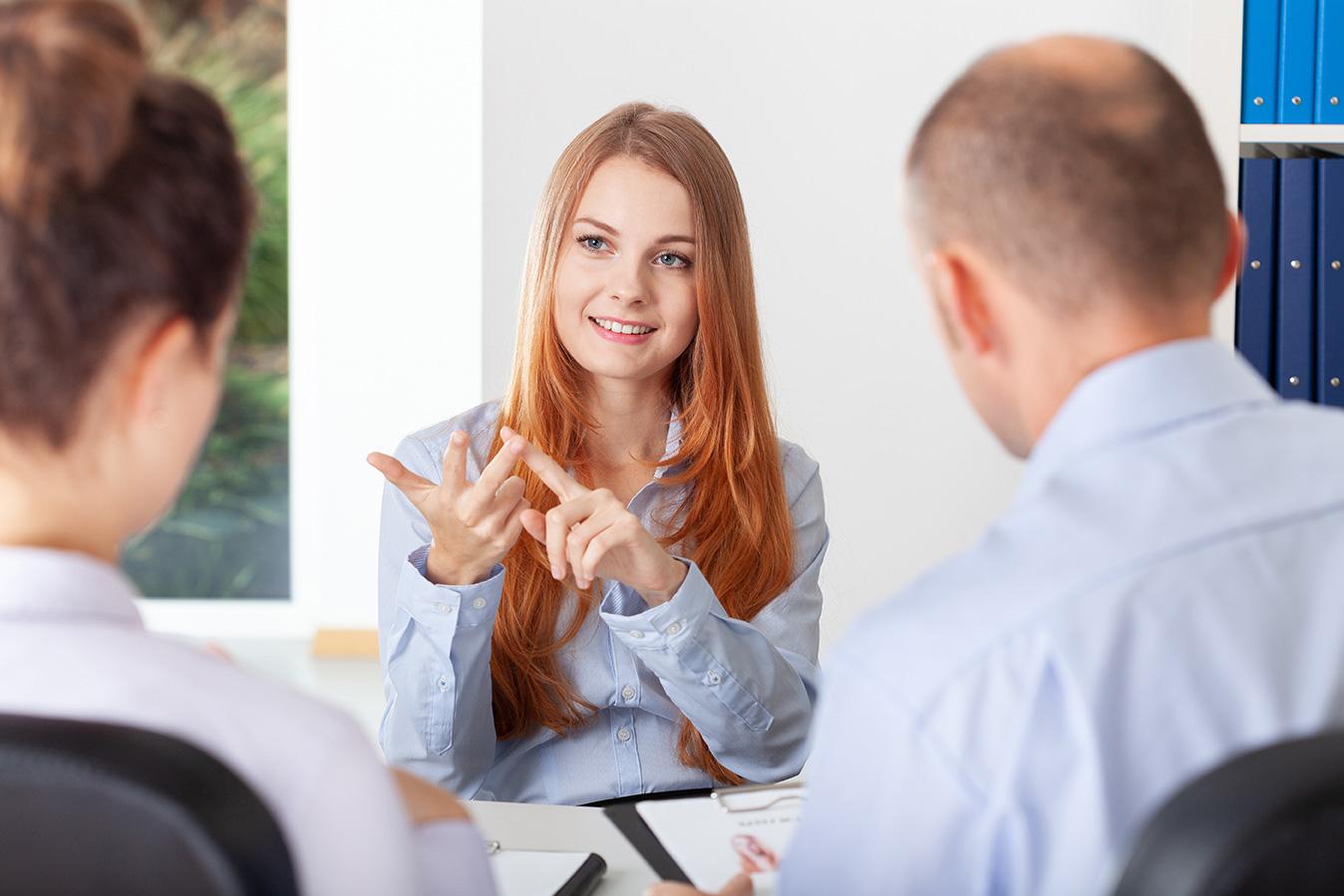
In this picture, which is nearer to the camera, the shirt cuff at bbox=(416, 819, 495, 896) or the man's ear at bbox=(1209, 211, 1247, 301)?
the shirt cuff at bbox=(416, 819, 495, 896)

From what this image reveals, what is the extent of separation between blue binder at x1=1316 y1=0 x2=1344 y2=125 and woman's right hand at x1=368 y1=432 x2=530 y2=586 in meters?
1.62

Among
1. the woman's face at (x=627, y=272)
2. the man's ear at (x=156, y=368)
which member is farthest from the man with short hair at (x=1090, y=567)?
the woman's face at (x=627, y=272)

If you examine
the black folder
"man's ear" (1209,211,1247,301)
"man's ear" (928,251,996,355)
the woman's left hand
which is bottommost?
the black folder

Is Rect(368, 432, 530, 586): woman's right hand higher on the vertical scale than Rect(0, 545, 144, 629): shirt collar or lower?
lower

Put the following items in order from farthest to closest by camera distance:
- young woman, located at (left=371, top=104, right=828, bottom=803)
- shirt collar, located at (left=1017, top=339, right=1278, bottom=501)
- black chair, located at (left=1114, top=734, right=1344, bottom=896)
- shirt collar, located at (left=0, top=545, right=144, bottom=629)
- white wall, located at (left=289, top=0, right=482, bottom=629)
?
white wall, located at (left=289, top=0, right=482, bottom=629), young woman, located at (left=371, top=104, right=828, bottom=803), shirt collar, located at (left=1017, top=339, right=1278, bottom=501), shirt collar, located at (left=0, top=545, right=144, bottom=629), black chair, located at (left=1114, top=734, right=1344, bottom=896)

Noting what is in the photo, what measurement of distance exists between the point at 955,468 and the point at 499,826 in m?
1.78

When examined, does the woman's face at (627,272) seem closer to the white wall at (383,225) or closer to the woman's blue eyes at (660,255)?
the woman's blue eyes at (660,255)

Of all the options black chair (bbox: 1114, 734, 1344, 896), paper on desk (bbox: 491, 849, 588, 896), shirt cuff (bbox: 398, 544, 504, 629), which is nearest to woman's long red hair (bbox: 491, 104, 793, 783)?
shirt cuff (bbox: 398, 544, 504, 629)

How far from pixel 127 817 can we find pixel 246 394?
4.84 metres

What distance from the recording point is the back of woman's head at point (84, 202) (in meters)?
0.73

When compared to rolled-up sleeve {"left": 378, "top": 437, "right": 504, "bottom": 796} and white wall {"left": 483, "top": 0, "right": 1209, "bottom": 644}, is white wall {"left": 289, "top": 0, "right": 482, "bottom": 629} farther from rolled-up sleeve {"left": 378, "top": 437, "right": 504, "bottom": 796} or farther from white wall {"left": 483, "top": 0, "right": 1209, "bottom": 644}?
rolled-up sleeve {"left": 378, "top": 437, "right": 504, "bottom": 796}

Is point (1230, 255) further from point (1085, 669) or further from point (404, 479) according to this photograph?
point (404, 479)

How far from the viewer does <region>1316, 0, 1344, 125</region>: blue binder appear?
2381mm

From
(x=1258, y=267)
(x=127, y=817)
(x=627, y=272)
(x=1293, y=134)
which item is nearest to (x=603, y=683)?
(x=627, y=272)
